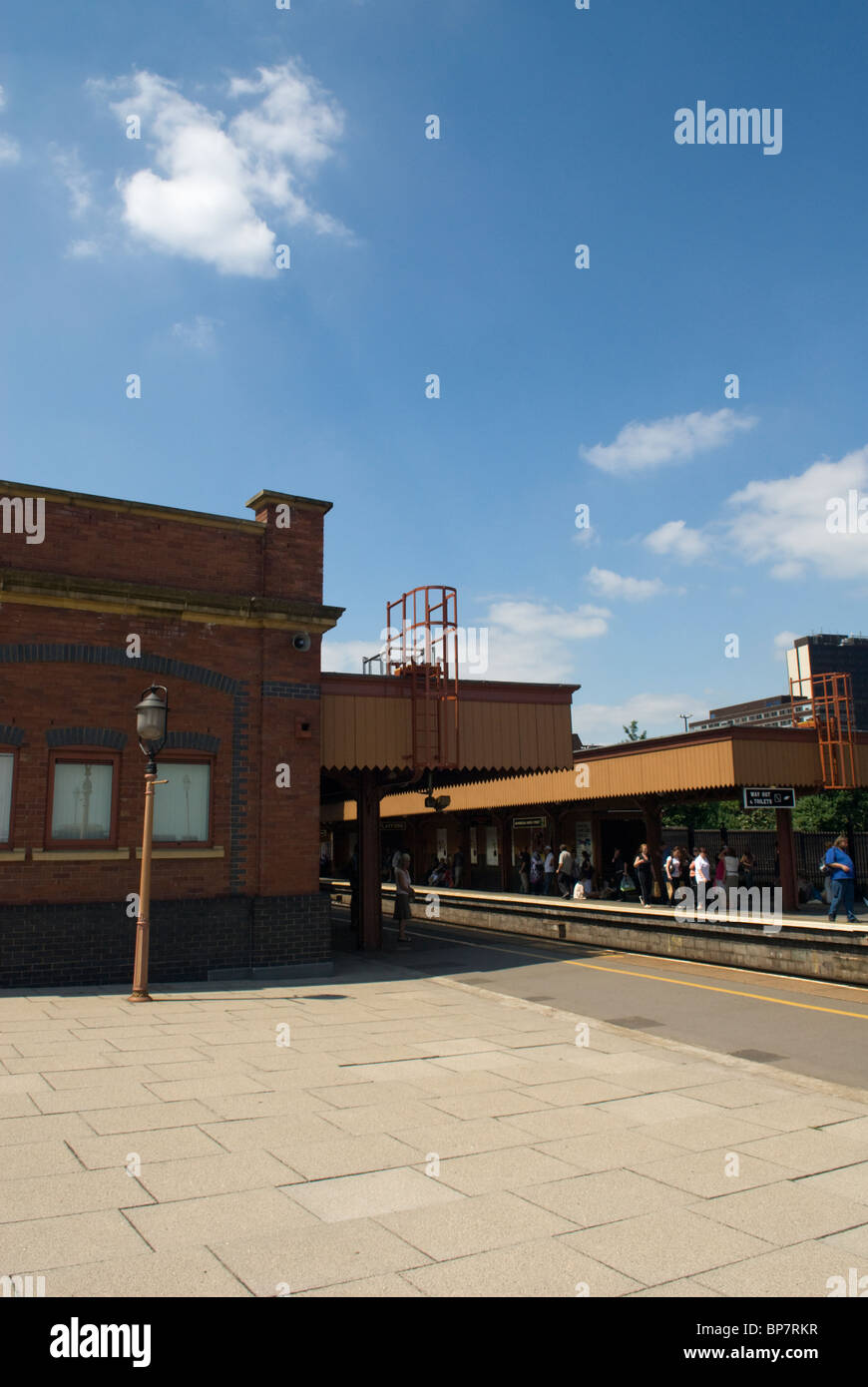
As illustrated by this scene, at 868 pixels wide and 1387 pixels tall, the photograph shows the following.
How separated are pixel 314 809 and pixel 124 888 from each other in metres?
2.89

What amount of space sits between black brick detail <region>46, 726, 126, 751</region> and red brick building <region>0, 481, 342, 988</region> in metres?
0.02

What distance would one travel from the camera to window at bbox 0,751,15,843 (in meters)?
12.2

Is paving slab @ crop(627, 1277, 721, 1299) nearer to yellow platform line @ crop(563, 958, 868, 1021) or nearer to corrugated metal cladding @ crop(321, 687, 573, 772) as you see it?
yellow platform line @ crop(563, 958, 868, 1021)

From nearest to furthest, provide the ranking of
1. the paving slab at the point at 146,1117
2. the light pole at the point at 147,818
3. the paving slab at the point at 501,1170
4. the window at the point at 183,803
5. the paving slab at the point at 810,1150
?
1. the paving slab at the point at 501,1170
2. the paving slab at the point at 810,1150
3. the paving slab at the point at 146,1117
4. the light pole at the point at 147,818
5. the window at the point at 183,803

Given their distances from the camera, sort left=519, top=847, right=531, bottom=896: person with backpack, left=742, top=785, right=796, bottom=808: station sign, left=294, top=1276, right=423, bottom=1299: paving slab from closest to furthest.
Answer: left=294, top=1276, right=423, bottom=1299: paving slab → left=742, top=785, right=796, bottom=808: station sign → left=519, top=847, right=531, bottom=896: person with backpack

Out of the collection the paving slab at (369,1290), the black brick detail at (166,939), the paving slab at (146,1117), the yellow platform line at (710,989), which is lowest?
the yellow platform line at (710,989)

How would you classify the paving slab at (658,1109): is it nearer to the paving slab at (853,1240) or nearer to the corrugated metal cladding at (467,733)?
A: the paving slab at (853,1240)

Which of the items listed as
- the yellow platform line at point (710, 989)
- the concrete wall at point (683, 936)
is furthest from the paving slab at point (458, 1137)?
the concrete wall at point (683, 936)

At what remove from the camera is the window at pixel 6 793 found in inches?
480

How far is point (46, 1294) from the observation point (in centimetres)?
379

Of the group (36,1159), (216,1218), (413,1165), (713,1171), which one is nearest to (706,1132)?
(713,1171)

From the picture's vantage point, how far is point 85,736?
500 inches

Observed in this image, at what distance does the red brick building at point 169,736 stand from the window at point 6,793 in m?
0.03

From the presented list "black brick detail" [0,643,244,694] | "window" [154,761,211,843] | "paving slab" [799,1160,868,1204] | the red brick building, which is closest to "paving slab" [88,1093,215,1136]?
"paving slab" [799,1160,868,1204]
